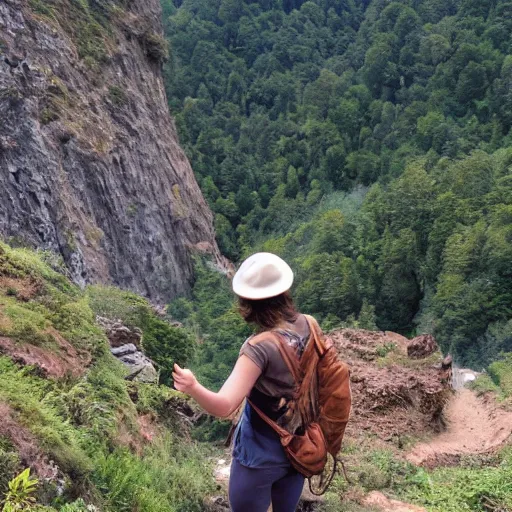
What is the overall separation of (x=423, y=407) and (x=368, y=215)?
24318 millimetres

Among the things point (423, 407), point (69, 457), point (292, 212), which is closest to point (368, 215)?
point (292, 212)

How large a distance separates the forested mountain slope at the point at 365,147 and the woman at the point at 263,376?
19049 mm

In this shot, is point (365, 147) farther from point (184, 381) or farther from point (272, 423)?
point (184, 381)

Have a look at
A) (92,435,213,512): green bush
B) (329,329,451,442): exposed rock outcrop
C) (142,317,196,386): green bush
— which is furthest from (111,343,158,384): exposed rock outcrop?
(329,329,451,442): exposed rock outcrop

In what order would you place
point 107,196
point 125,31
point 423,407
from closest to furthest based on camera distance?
point 423,407 → point 107,196 → point 125,31

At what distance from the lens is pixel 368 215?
34.8 meters

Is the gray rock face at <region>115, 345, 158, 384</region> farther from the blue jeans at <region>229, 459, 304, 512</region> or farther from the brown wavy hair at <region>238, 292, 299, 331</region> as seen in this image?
the brown wavy hair at <region>238, 292, 299, 331</region>

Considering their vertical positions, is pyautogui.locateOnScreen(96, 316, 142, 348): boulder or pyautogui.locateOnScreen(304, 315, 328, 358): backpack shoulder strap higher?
pyautogui.locateOnScreen(304, 315, 328, 358): backpack shoulder strap

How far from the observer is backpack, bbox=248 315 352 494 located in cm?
285

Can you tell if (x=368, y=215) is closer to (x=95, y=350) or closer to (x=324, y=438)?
(x=95, y=350)

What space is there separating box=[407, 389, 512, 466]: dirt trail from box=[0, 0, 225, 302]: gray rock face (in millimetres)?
8626

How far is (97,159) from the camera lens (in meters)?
21.7

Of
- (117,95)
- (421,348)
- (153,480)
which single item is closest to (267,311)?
(153,480)

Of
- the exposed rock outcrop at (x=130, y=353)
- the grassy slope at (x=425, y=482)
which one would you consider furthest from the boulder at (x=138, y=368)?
the grassy slope at (x=425, y=482)
